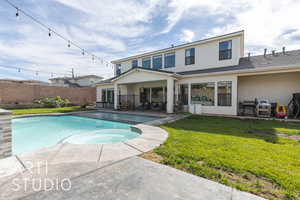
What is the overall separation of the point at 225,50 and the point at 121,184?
1208cm

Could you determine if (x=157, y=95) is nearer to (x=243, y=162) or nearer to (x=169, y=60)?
(x=169, y=60)

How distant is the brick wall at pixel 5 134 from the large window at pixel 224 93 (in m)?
10.8

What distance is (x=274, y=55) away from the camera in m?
10.8

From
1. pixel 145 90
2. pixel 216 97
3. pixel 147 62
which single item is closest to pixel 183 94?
pixel 216 97

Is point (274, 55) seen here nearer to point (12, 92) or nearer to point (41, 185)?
point (41, 185)

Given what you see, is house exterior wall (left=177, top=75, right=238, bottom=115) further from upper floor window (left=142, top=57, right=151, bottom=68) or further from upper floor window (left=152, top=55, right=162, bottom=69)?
upper floor window (left=142, top=57, right=151, bottom=68)

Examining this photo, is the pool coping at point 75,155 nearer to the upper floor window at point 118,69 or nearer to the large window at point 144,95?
the large window at point 144,95

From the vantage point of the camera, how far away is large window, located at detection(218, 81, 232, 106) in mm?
9539

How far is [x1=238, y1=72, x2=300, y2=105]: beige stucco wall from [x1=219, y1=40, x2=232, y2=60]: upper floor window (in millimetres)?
2150

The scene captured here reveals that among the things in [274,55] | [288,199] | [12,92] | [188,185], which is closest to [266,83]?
[274,55]

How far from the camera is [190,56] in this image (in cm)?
1233

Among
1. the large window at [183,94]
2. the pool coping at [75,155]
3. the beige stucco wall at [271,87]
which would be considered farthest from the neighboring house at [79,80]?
the pool coping at [75,155]

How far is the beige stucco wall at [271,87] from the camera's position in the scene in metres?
9.34

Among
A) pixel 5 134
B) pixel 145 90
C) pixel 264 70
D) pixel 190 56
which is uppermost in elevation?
pixel 190 56
